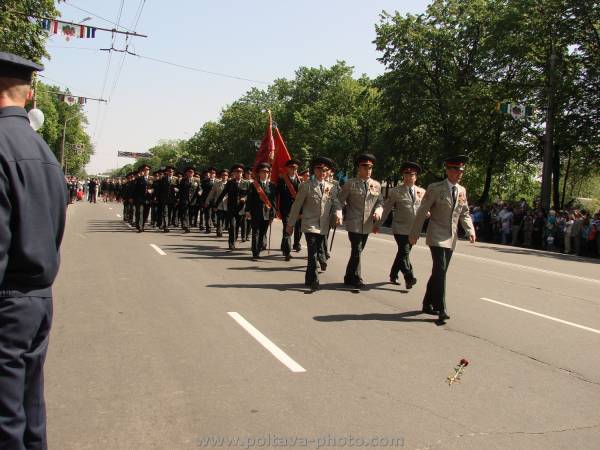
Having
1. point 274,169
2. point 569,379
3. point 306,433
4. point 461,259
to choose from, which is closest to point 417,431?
point 306,433

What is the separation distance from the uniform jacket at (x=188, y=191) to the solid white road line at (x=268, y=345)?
45.2ft

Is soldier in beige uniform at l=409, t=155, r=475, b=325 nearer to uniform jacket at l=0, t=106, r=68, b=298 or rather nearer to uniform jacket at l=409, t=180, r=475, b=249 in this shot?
uniform jacket at l=409, t=180, r=475, b=249

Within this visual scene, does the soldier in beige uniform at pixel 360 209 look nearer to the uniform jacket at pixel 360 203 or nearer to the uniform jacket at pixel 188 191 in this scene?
the uniform jacket at pixel 360 203

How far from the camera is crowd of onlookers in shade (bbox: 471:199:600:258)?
70.5 ft

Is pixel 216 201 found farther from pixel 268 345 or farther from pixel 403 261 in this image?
pixel 268 345

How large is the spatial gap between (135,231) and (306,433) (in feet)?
53.8

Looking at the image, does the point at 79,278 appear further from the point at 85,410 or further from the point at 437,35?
the point at 437,35

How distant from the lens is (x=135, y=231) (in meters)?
19.5

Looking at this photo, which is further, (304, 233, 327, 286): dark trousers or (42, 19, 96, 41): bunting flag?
(42, 19, 96, 41): bunting flag

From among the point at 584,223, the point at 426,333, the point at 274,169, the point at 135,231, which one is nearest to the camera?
the point at 426,333

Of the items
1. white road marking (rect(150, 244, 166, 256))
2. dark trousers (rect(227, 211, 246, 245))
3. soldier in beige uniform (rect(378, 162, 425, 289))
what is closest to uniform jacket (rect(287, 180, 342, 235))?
soldier in beige uniform (rect(378, 162, 425, 289))

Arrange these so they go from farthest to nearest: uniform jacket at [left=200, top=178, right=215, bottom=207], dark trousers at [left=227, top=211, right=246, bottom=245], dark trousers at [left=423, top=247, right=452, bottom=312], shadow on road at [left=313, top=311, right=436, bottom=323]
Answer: uniform jacket at [left=200, top=178, right=215, bottom=207] → dark trousers at [left=227, top=211, right=246, bottom=245] → dark trousers at [left=423, top=247, right=452, bottom=312] → shadow on road at [left=313, top=311, right=436, bottom=323]

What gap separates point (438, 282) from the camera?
7508mm

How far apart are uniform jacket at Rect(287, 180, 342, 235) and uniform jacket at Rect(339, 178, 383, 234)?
0.57 ft
